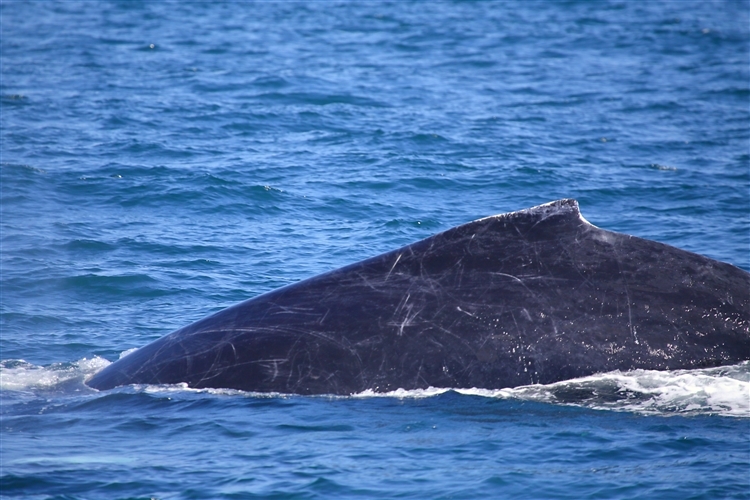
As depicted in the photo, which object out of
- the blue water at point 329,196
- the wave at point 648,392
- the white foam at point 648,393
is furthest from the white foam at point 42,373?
the white foam at point 648,393

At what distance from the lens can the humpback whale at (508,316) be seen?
26.2 feet

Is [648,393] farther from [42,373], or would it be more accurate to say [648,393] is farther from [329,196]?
[329,196]

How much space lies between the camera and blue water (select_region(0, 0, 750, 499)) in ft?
25.5

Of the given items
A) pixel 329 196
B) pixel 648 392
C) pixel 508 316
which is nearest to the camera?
pixel 508 316

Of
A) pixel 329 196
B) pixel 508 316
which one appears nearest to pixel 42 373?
pixel 508 316

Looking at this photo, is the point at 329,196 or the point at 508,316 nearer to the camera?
the point at 508,316

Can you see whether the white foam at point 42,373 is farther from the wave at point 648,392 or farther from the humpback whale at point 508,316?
the wave at point 648,392

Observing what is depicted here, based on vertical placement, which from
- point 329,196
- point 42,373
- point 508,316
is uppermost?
point 508,316

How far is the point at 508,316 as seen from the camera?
810 centimetres

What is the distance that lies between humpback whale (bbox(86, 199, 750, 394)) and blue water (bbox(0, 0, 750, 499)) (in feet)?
0.74

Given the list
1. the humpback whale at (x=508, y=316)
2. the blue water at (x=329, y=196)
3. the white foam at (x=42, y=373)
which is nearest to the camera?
the blue water at (x=329, y=196)

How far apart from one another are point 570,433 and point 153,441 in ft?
11.5

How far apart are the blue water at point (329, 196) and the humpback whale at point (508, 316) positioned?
0.74 feet

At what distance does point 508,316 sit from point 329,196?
11182mm
